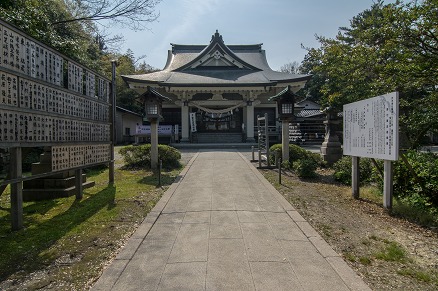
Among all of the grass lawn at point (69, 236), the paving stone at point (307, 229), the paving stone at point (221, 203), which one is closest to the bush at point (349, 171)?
the paving stone at point (221, 203)

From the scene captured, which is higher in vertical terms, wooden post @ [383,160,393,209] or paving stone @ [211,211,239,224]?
wooden post @ [383,160,393,209]

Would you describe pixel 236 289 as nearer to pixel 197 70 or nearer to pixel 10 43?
pixel 10 43

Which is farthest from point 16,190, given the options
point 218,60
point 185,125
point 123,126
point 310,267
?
point 123,126

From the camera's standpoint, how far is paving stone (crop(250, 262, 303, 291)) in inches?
120

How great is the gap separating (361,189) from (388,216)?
2308mm

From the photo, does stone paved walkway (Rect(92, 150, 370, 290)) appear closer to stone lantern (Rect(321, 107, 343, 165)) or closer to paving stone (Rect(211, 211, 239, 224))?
paving stone (Rect(211, 211, 239, 224))

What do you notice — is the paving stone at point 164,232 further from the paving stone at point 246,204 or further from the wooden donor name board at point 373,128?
the wooden donor name board at point 373,128

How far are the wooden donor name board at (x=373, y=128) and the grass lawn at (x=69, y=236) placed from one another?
495 cm

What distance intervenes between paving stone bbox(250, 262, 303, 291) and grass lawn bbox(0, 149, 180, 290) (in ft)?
6.17

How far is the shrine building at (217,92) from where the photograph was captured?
2283cm

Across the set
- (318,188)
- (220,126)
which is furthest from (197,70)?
(318,188)

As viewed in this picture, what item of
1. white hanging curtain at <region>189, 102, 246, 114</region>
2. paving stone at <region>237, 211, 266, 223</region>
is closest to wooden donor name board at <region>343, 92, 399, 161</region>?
paving stone at <region>237, 211, 266, 223</region>

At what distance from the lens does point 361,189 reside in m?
7.91

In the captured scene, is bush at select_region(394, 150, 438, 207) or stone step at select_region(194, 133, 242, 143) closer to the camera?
bush at select_region(394, 150, 438, 207)
